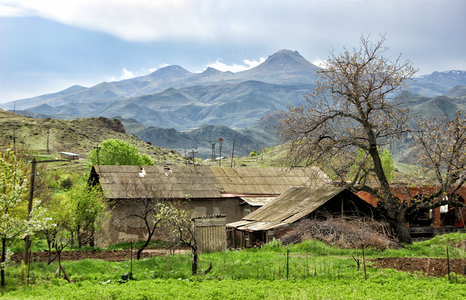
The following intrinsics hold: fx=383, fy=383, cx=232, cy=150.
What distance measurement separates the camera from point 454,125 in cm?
1838

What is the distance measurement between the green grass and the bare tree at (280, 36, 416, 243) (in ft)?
15.5

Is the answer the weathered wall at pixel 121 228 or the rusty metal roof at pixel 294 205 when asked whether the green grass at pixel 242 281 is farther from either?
the weathered wall at pixel 121 228

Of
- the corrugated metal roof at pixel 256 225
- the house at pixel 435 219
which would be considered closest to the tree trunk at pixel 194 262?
the corrugated metal roof at pixel 256 225

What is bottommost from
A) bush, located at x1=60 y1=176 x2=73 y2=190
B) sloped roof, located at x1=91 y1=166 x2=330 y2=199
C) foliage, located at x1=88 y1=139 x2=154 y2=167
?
sloped roof, located at x1=91 y1=166 x2=330 y2=199

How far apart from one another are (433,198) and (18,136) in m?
93.0

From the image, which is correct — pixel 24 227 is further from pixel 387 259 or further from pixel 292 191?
pixel 292 191

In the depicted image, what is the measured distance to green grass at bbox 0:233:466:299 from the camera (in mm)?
10836

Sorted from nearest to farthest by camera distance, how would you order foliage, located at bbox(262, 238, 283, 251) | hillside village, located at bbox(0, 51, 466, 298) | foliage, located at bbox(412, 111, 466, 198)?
foliage, located at bbox(412, 111, 466, 198), hillside village, located at bbox(0, 51, 466, 298), foliage, located at bbox(262, 238, 283, 251)

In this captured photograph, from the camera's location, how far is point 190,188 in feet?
97.6

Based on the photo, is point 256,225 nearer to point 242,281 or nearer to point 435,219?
point 242,281

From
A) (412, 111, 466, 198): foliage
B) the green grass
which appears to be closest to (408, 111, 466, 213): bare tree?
(412, 111, 466, 198): foliage

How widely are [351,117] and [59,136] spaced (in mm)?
93827

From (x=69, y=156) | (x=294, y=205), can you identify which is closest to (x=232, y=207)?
(x=294, y=205)

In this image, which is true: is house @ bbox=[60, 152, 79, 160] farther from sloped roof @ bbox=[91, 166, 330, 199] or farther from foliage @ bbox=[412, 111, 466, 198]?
foliage @ bbox=[412, 111, 466, 198]
